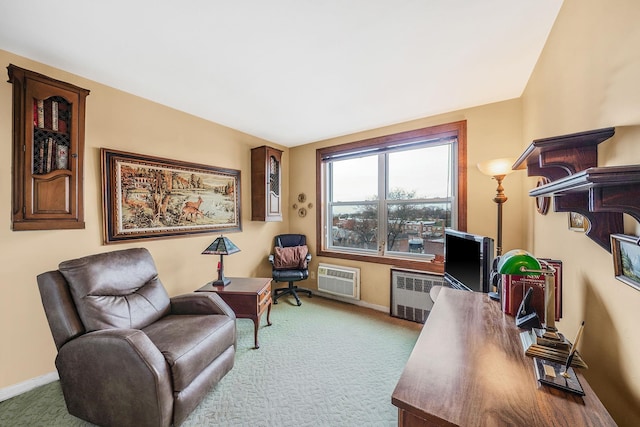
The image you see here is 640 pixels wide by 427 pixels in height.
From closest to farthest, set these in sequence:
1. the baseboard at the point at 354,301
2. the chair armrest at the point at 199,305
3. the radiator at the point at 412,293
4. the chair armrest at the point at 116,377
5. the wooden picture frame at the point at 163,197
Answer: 1. the chair armrest at the point at 116,377
2. the chair armrest at the point at 199,305
3. the wooden picture frame at the point at 163,197
4. the radiator at the point at 412,293
5. the baseboard at the point at 354,301

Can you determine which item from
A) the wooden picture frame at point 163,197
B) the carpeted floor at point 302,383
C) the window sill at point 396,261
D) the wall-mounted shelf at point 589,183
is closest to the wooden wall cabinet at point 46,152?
the wooden picture frame at point 163,197

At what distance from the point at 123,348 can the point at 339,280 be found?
2594mm

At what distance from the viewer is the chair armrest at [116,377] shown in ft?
4.39

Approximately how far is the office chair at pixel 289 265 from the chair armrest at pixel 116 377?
2.04 meters

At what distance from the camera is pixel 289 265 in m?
3.58

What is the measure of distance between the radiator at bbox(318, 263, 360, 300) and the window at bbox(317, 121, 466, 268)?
22cm

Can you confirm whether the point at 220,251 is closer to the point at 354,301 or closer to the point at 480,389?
the point at 354,301

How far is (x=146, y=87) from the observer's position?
88.5 inches

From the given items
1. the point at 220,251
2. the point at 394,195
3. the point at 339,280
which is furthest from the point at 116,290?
the point at 394,195

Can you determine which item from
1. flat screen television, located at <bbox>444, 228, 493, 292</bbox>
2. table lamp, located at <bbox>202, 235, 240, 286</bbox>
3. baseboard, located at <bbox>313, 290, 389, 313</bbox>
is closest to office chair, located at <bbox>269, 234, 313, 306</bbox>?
baseboard, located at <bbox>313, 290, 389, 313</bbox>

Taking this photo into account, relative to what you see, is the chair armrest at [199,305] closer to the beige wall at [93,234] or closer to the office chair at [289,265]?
the beige wall at [93,234]

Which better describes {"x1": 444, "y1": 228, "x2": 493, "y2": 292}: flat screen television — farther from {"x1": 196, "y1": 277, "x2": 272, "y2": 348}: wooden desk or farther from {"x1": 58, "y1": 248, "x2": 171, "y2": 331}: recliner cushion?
{"x1": 58, "y1": 248, "x2": 171, "y2": 331}: recliner cushion

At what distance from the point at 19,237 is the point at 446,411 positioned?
9.64ft

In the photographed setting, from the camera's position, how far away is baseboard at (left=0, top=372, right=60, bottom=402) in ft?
5.62
